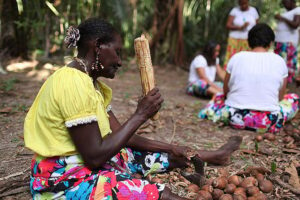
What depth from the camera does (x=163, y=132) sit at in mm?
3400

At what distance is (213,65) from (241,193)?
3241 mm

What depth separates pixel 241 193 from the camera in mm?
2074

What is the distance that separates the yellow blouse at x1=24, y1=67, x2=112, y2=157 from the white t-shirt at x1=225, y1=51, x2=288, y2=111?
6.63 feet

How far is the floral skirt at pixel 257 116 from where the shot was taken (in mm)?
3482

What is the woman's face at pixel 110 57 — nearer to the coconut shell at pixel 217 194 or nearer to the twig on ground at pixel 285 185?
the coconut shell at pixel 217 194

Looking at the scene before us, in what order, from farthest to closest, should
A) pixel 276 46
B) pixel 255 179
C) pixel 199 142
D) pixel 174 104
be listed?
pixel 276 46 → pixel 174 104 → pixel 199 142 → pixel 255 179

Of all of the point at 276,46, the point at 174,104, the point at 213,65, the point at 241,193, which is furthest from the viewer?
the point at 276,46

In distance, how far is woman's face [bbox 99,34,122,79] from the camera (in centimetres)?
179

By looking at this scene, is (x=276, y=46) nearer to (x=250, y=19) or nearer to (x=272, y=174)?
(x=250, y=19)

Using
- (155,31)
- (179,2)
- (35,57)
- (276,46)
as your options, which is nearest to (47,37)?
(35,57)

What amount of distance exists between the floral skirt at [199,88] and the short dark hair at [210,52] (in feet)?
1.13

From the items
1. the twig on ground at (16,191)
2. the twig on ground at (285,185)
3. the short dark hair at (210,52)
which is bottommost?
the twig on ground at (16,191)

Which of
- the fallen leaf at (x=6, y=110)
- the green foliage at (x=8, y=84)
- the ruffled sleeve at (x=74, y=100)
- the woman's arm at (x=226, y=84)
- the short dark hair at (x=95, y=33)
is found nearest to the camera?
the ruffled sleeve at (x=74, y=100)

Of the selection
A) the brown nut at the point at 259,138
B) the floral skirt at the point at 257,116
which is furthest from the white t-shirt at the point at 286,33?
the brown nut at the point at 259,138
